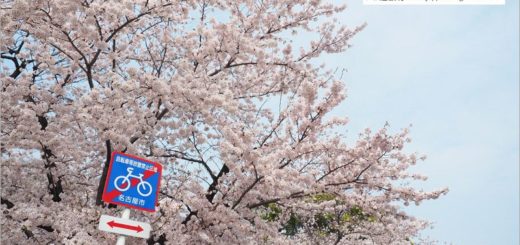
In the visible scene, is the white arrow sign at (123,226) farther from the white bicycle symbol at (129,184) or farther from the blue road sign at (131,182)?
the white bicycle symbol at (129,184)

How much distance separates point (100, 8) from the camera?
23.2 feet

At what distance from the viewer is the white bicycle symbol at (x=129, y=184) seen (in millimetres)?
5445

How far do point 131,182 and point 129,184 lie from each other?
0.04 metres

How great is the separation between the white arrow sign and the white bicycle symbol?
38 centimetres

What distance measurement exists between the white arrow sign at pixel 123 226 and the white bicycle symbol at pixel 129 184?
0.38m

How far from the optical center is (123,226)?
17.3 ft

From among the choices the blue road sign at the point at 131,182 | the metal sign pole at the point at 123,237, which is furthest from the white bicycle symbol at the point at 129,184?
the metal sign pole at the point at 123,237

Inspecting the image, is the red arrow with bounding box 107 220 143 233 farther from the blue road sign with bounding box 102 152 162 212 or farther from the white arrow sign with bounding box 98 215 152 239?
the blue road sign with bounding box 102 152 162 212

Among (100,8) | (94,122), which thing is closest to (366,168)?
(94,122)

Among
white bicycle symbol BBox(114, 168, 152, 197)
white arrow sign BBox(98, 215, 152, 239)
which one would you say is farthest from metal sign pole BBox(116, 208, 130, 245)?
white bicycle symbol BBox(114, 168, 152, 197)

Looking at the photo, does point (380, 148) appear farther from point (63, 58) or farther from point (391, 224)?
point (63, 58)

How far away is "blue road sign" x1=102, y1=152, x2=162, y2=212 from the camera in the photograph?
540 centimetres

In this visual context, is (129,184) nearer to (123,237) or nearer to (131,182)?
(131,182)

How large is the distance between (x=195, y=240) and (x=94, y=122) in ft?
8.87
